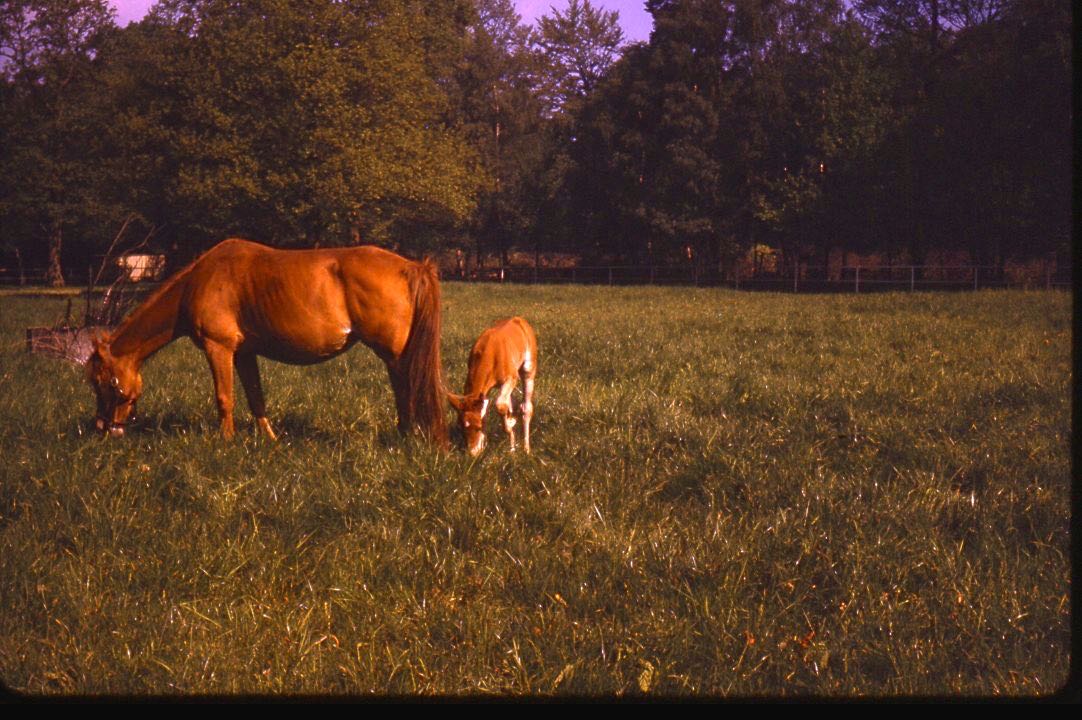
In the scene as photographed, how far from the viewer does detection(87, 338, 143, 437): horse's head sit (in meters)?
6.38

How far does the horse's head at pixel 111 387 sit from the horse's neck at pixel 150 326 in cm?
10

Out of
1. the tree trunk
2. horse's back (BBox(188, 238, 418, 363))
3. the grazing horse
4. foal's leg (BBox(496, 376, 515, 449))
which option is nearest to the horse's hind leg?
the grazing horse

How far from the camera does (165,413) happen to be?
24.9ft

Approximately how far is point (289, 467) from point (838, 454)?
160 inches

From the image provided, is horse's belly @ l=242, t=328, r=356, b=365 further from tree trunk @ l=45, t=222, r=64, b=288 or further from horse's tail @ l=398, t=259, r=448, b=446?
tree trunk @ l=45, t=222, r=64, b=288

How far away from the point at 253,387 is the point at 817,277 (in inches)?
1669

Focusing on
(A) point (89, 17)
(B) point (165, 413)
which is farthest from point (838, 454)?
(A) point (89, 17)

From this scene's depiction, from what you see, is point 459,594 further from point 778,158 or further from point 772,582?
point 778,158

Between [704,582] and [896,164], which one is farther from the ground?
[896,164]

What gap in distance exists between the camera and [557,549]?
4.25m

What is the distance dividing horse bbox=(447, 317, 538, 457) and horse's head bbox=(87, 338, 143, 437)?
2.62m

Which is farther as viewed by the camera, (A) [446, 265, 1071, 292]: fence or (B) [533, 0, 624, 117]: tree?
(A) [446, 265, 1071, 292]: fence

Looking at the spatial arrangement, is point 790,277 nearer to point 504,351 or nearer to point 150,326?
point 504,351

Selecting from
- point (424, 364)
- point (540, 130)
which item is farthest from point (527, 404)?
point (540, 130)
